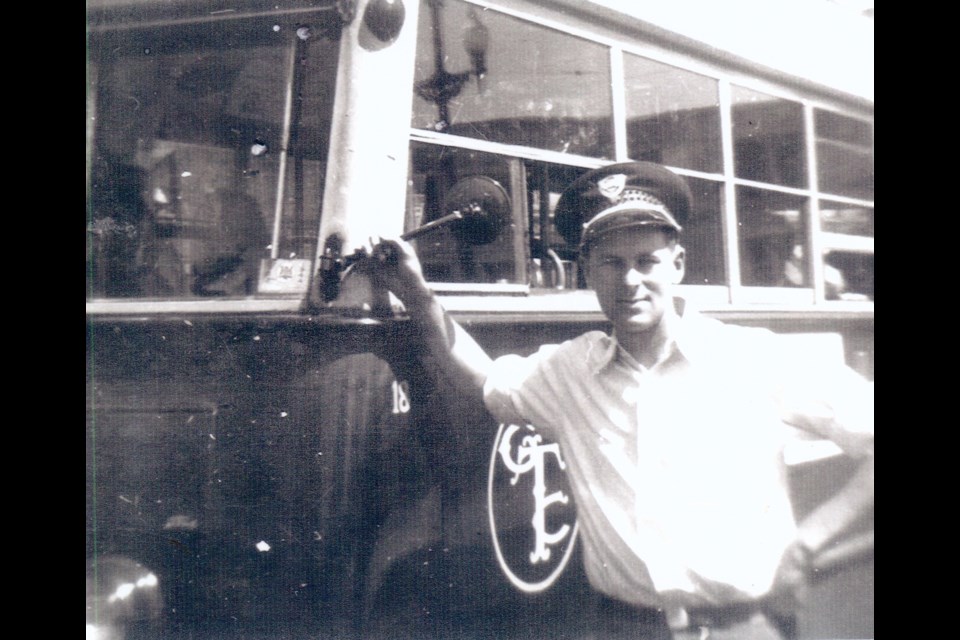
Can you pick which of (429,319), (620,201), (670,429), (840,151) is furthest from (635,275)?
(840,151)

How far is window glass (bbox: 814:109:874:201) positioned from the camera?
242 cm

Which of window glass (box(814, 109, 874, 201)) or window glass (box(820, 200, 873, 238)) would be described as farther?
window glass (box(814, 109, 874, 201))

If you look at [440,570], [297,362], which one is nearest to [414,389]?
[297,362]

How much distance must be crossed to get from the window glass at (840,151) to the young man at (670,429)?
72 cm

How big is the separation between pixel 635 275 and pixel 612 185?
0.80 feet

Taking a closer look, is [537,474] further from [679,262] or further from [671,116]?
[671,116]

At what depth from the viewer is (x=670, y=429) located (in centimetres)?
196

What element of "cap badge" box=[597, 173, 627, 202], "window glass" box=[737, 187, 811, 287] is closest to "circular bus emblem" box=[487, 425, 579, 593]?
Answer: "cap badge" box=[597, 173, 627, 202]

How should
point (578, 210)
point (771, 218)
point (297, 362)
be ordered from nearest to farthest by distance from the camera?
point (297, 362) < point (578, 210) < point (771, 218)

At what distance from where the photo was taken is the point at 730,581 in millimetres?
1939

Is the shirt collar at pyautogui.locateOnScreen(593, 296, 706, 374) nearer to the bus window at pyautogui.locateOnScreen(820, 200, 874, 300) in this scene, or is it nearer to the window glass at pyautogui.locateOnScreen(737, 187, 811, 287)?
the window glass at pyautogui.locateOnScreen(737, 187, 811, 287)
